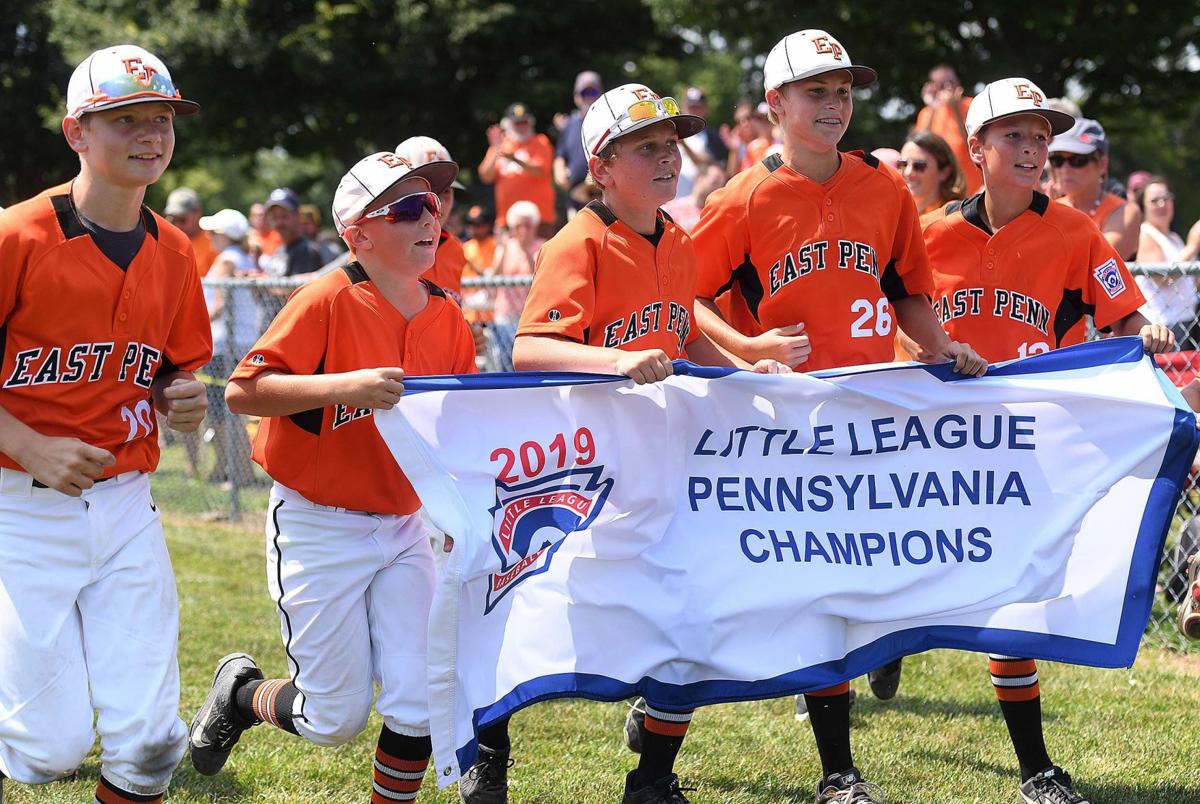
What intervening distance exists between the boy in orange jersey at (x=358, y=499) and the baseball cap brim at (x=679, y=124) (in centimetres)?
67

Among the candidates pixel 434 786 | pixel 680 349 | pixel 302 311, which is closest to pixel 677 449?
pixel 680 349

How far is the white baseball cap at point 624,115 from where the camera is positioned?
4609mm

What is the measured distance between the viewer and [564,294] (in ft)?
14.8

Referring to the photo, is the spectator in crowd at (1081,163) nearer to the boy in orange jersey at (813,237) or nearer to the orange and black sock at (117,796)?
the boy in orange jersey at (813,237)

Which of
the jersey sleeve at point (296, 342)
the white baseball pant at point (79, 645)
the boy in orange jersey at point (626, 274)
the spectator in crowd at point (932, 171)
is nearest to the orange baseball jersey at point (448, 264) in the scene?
the spectator in crowd at point (932, 171)

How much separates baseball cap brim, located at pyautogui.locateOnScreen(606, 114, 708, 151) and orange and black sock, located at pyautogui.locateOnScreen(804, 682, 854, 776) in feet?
6.44

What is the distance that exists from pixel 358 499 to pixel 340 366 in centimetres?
42

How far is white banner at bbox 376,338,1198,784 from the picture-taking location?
4414 mm

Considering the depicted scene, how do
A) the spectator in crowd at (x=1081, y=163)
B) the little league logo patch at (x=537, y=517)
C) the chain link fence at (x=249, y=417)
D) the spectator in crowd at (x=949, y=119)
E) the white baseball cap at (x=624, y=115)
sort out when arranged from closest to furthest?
1. the little league logo patch at (x=537, y=517)
2. the white baseball cap at (x=624, y=115)
3. the spectator in crowd at (x=1081, y=163)
4. the chain link fence at (x=249, y=417)
5. the spectator in crowd at (x=949, y=119)

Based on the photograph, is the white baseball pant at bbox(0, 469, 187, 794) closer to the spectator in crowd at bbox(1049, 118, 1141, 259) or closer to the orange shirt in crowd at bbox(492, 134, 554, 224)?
the spectator in crowd at bbox(1049, 118, 1141, 259)

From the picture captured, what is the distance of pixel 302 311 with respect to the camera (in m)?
4.29

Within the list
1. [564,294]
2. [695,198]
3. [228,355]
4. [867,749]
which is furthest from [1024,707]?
[695,198]

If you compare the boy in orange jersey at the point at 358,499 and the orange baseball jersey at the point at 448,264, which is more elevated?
the orange baseball jersey at the point at 448,264

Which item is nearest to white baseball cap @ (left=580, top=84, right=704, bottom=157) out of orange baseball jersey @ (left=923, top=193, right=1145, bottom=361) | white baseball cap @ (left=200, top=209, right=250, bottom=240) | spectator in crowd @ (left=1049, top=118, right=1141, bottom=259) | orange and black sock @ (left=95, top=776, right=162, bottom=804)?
orange baseball jersey @ (left=923, top=193, right=1145, bottom=361)
